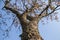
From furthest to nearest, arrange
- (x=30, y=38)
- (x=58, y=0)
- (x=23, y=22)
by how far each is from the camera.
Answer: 1. (x=58, y=0)
2. (x=23, y=22)
3. (x=30, y=38)

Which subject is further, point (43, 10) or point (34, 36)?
point (43, 10)

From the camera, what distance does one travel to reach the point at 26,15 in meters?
6.05

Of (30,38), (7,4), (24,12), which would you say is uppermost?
(7,4)

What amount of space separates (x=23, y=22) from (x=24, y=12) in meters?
0.41

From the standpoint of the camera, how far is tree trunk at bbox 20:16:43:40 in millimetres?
5527

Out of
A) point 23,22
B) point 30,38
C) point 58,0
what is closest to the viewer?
point 30,38

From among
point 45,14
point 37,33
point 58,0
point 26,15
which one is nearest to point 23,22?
point 26,15

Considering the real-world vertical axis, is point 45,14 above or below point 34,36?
above

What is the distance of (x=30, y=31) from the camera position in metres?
5.59

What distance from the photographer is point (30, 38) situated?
18.0 ft

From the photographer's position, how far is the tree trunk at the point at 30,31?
5.53 metres

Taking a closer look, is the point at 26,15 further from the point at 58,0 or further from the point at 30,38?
the point at 58,0

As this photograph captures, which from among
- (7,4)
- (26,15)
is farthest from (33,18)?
(7,4)

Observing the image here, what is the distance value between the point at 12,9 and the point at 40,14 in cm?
116
